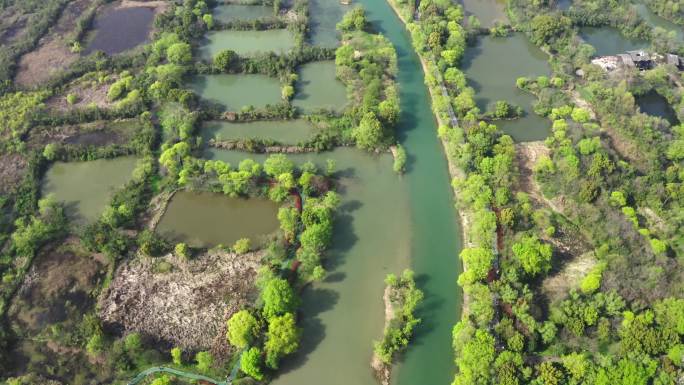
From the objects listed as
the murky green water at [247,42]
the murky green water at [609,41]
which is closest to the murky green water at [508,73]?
the murky green water at [609,41]

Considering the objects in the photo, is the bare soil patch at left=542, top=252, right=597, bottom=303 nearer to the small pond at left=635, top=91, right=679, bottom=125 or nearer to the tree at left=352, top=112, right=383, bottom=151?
the tree at left=352, top=112, right=383, bottom=151

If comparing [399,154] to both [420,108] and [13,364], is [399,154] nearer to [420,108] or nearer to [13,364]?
[420,108]

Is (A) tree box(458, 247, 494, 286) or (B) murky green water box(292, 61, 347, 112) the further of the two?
(B) murky green water box(292, 61, 347, 112)

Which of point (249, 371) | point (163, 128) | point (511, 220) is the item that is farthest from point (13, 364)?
point (511, 220)

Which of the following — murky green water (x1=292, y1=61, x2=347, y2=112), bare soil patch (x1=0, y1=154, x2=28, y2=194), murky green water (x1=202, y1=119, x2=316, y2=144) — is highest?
murky green water (x1=292, y1=61, x2=347, y2=112)

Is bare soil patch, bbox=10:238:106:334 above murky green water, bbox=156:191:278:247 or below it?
below

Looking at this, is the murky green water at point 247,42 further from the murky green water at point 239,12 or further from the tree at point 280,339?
the tree at point 280,339

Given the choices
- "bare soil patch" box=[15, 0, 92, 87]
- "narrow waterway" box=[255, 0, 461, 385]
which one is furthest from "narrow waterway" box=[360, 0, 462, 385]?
"bare soil patch" box=[15, 0, 92, 87]

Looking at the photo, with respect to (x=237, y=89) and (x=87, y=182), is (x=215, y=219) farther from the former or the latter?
(x=237, y=89)

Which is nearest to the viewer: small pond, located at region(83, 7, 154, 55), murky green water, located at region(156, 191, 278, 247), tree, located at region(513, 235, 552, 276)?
tree, located at region(513, 235, 552, 276)

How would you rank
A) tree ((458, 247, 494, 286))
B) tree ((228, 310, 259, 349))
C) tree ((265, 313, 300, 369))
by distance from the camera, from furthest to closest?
tree ((458, 247, 494, 286)) < tree ((228, 310, 259, 349)) < tree ((265, 313, 300, 369))
